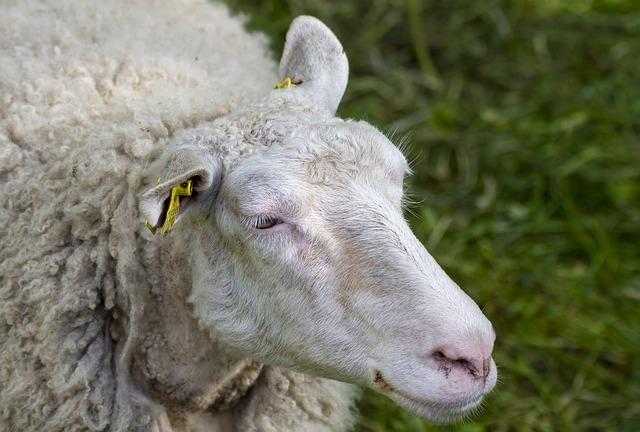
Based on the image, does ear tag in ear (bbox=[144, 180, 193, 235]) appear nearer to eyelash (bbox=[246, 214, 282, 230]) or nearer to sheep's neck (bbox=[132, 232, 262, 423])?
eyelash (bbox=[246, 214, 282, 230])

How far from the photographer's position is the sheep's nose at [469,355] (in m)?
2.03

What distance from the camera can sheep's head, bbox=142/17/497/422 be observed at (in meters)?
2.09

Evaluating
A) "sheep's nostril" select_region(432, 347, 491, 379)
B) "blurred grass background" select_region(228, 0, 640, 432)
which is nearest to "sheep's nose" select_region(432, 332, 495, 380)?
"sheep's nostril" select_region(432, 347, 491, 379)

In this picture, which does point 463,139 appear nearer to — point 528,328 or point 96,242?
point 528,328

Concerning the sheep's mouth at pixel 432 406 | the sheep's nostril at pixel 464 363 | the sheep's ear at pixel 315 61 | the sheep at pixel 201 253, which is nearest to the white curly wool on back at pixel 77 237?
the sheep at pixel 201 253

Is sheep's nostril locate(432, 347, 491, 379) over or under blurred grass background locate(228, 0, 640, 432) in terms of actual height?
over

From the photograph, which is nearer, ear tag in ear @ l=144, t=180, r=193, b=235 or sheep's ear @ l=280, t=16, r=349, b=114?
ear tag in ear @ l=144, t=180, r=193, b=235

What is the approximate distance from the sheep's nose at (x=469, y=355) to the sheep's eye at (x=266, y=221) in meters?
0.50

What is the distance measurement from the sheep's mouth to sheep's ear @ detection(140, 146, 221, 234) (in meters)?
0.61

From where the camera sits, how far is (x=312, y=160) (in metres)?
2.24

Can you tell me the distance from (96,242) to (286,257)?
0.60 metres

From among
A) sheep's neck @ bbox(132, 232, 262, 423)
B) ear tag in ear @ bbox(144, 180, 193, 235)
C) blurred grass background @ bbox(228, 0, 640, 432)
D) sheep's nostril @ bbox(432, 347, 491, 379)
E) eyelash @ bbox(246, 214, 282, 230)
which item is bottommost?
blurred grass background @ bbox(228, 0, 640, 432)

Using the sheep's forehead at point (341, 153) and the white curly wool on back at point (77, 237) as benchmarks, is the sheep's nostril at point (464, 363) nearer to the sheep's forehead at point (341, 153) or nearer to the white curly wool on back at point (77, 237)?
the sheep's forehead at point (341, 153)

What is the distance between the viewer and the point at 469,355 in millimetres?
2037
